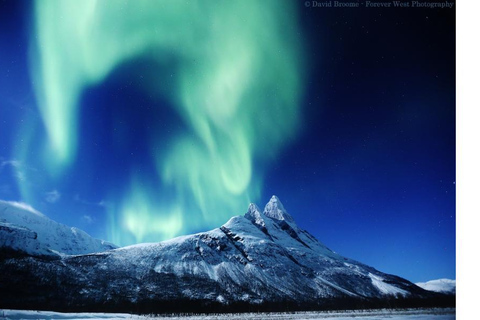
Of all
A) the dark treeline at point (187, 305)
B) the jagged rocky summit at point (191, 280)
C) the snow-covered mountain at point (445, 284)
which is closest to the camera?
the snow-covered mountain at point (445, 284)

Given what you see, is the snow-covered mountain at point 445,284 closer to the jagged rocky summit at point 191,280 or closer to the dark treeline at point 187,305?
the dark treeline at point 187,305

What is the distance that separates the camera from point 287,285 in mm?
130625

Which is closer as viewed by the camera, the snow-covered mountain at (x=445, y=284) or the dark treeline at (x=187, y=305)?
the snow-covered mountain at (x=445, y=284)

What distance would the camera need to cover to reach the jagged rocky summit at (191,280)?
94.4 metres

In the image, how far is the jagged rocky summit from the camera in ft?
310

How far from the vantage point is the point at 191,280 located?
12206 cm

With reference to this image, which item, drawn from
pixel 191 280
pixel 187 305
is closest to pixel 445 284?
pixel 187 305

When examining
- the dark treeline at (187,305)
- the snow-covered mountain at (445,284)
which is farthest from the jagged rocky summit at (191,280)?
the snow-covered mountain at (445,284)

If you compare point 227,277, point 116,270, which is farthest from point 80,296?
point 227,277

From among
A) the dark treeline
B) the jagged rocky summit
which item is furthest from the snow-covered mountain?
the jagged rocky summit

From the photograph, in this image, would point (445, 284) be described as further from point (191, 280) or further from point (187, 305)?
point (191, 280)

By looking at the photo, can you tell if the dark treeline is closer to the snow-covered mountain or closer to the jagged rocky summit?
the jagged rocky summit
